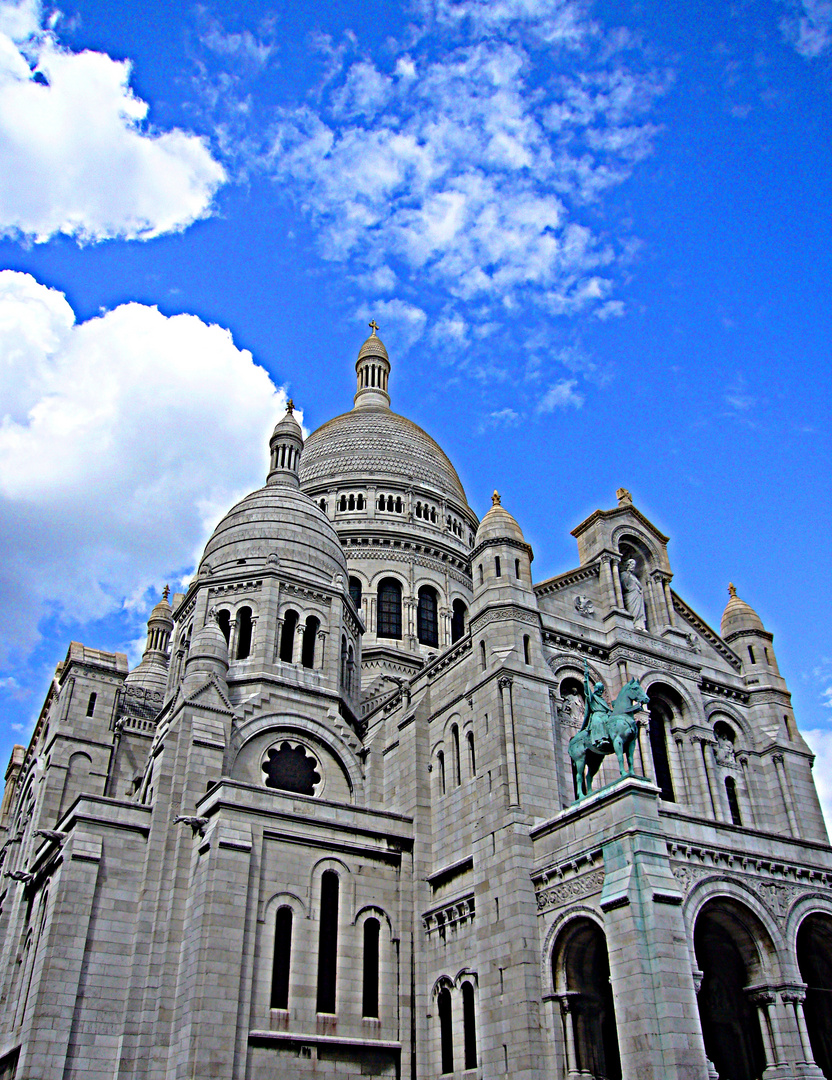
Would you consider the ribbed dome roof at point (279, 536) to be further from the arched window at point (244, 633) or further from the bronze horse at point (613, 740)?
the bronze horse at point (613, 740)

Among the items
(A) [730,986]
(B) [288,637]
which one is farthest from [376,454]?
(A) [730,986]

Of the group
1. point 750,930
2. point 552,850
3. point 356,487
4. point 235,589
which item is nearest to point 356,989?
point 552,850

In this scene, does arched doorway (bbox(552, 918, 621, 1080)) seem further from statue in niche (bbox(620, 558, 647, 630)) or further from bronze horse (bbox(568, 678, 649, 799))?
statue in niche (bbox(620, 558, 647, 630))

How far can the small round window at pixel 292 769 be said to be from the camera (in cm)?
3338

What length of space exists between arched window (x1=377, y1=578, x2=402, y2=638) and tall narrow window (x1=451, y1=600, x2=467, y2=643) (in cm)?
330

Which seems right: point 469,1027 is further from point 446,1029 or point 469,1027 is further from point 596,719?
point 596,719

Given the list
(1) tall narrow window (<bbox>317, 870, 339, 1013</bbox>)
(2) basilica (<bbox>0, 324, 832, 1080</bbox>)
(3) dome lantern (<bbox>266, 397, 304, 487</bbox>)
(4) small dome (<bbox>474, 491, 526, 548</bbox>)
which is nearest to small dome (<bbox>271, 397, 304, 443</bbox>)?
(3) dome lantern (<bbox>266, 397, 304, 487</bbox>)

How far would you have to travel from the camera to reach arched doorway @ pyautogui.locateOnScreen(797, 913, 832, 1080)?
2538cm

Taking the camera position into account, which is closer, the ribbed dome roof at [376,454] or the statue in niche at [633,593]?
the statue in niche at [633,593]

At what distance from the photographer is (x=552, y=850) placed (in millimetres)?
25516

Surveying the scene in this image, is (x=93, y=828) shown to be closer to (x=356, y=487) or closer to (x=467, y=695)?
(x=467, y=695)

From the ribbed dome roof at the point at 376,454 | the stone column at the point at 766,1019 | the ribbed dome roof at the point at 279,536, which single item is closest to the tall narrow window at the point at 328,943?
the stone column at the point at 766,1019

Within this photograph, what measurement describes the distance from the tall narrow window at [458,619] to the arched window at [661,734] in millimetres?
18613

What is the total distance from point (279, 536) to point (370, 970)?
1871 cm
